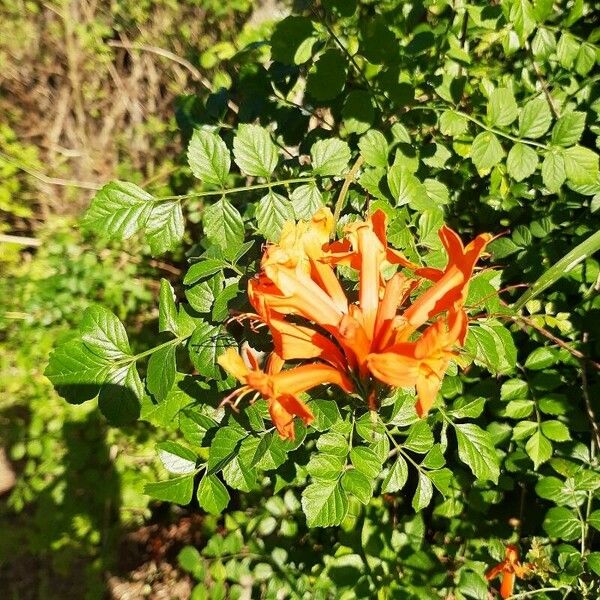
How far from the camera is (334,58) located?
1.37 meters

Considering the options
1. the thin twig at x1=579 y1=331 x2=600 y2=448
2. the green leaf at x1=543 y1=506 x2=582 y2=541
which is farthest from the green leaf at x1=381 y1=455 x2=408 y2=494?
the thin twig at x1=579 y1=331 x2=600 y2=448

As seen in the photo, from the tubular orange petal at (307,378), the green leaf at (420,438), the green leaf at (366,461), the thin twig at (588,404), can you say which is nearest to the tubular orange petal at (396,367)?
the tubular orange petal at (307,378)

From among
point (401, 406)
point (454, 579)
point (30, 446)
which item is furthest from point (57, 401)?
point (401, 406)

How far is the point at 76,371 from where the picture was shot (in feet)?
3.60

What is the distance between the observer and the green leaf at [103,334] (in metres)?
1.12

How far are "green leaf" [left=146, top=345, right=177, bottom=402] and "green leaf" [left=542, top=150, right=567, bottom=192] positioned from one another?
1.04 meters

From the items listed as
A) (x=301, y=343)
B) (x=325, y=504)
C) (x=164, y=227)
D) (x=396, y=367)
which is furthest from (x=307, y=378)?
(x=164, y=227)

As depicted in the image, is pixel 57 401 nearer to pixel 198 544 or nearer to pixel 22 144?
pixel 198 544

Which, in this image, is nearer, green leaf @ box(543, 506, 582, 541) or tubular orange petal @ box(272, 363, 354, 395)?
tubular orange petal @ box(272, 363, 354, 395)

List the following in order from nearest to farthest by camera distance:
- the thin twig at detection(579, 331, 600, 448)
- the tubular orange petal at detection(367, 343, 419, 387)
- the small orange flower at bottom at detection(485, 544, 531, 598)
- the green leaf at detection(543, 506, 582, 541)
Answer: the tubular orange petal at detection(367, 343, 419, 387) → the green leaf at detection(543, 506, 582, 541) → the thin twig at detection(579, 331, 600, 448) → the small orange flower at bottom at detection(485, 544, 531, 598)

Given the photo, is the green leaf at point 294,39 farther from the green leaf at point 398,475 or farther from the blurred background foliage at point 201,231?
the green leaf at point 398,475

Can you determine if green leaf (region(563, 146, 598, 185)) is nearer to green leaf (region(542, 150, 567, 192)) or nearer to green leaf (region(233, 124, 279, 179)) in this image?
green leaf (region(542, 150, 567, 192))

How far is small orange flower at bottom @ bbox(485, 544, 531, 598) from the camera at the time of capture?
1.62 m

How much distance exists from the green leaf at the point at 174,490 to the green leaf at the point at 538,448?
914mm
